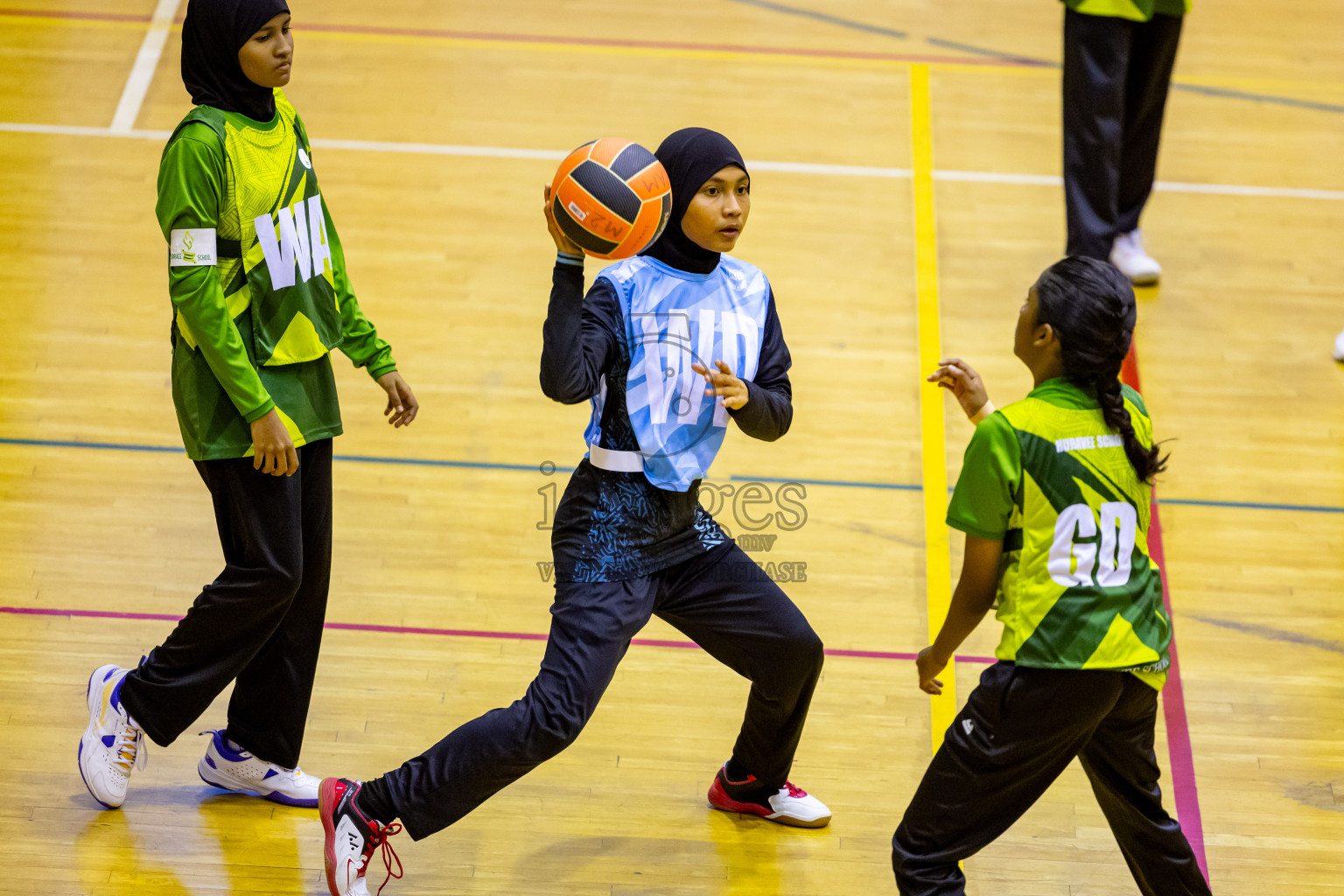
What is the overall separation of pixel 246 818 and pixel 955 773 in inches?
72.3

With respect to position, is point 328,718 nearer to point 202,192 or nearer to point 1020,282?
point 202,192

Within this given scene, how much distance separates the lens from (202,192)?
3043 millimetres

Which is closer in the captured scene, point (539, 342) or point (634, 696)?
point (634, 696)

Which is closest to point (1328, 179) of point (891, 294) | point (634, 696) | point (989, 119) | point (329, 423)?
point (989, 119)

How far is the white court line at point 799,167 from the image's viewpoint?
257 inches

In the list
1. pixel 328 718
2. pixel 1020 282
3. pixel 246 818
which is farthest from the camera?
pixel 1020 282

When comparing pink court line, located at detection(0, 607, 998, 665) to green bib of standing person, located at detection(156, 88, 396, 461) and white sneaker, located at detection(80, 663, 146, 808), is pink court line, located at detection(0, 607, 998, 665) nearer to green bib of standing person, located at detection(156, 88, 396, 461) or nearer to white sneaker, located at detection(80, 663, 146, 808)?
white sneaker, located at detection(80, 663, 146, 808)

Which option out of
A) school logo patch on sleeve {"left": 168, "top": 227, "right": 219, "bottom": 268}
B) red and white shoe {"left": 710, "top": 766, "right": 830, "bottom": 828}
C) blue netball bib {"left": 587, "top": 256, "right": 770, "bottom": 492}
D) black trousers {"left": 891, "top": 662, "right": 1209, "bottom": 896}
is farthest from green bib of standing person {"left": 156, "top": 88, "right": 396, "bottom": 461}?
black trousers {"left": 891, "top": 662, "right": 1209, "bottom": 896}

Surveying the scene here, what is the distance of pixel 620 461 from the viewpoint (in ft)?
10.6

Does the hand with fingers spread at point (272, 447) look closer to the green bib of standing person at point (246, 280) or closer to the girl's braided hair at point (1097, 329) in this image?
the green bib of standing person at point (246, 280)

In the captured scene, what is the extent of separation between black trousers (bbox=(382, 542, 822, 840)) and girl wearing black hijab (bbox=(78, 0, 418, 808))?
55cm

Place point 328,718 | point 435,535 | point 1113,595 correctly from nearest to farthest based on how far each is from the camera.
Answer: point 1113,595 < point 328,718 < point 435,535

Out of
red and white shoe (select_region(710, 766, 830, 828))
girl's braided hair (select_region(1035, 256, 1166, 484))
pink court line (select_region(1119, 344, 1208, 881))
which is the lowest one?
pink court line (select_region(1119, 344, 1208, 881))

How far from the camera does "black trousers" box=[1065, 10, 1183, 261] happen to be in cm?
554
